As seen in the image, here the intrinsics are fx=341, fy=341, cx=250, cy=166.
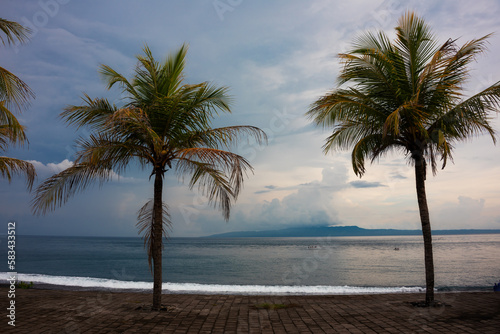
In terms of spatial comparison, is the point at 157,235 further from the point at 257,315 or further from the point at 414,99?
the point at 414,99

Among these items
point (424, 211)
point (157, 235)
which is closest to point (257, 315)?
point (157, 235)

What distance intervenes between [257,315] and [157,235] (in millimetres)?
3093

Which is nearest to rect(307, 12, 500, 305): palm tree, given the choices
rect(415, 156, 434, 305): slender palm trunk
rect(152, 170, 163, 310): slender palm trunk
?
rect(415, 156, 434, 305): slender palm trunk

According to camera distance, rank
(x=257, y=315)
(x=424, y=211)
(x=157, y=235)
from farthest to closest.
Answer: (x=424, y=211) → (x=157, y=235) → (x=257, y=315)

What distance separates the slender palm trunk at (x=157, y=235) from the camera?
27.7 feet

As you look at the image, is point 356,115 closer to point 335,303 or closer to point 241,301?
point 335,303

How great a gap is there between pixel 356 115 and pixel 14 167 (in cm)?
1043

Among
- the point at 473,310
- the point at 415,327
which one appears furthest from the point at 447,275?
the point at 415,327

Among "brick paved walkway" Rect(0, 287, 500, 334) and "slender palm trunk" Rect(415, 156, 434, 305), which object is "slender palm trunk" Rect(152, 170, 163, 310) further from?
"slender palm trunk" Rect(415, 156, 434, 305)

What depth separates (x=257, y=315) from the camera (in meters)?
7.95

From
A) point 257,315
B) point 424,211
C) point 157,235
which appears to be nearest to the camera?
point 257,315

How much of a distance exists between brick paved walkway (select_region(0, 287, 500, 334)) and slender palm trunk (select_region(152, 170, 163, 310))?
464 millimetres

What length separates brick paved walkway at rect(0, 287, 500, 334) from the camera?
6.69m

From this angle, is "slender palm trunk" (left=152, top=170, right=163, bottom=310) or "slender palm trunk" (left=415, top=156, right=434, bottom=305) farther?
"slender palm trunk" (left=415, top=156, right=434, bottom=305)
